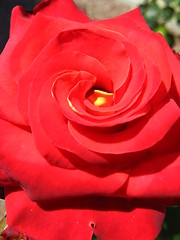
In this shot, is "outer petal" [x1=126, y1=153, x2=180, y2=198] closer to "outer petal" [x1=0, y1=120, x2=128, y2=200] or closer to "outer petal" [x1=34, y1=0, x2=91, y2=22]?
"outer petal" [x1=0, y1=120, x2=128, y2=200]

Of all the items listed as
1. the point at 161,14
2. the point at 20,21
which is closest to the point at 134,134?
the point at 20,21

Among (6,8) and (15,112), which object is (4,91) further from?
(6,8)

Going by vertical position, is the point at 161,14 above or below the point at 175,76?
below

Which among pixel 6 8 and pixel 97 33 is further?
pixel 6 8

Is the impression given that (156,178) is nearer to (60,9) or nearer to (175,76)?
(175,76)

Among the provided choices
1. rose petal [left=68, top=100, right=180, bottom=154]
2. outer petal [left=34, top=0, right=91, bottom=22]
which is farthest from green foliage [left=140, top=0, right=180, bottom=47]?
rose petal [left=68, top=100, right=180, bottom=154]

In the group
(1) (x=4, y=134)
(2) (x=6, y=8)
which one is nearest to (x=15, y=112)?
(1) (x=4, y=134)

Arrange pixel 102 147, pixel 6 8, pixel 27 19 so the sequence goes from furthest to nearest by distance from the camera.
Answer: pixel 6 8 → pixel 27 19 → pixel 102 147
